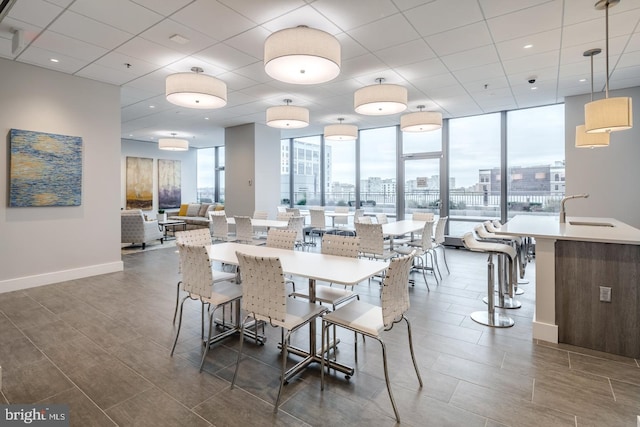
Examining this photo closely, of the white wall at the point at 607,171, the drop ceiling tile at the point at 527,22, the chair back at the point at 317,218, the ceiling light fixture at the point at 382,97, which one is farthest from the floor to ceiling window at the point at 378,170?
the drop ceiling tile at the point at 527,22

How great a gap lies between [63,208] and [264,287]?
14.7 feet

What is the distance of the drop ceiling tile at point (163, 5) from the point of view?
2971mm

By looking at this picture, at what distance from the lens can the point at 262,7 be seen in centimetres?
304

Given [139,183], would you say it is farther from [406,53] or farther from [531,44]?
[531,44]

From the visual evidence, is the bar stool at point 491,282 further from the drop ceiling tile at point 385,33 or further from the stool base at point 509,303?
the drop ceiling tile at point 385,33

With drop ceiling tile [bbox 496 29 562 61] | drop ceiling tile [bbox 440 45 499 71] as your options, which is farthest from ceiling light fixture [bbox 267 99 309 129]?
drop ceiling tile [bbox 496 29 562 61]

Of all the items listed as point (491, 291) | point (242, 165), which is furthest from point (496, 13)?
point (242, 165)

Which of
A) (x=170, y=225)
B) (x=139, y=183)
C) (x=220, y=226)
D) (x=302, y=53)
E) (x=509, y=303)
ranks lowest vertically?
(x=509, y=303)

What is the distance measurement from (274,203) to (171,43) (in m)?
5.36

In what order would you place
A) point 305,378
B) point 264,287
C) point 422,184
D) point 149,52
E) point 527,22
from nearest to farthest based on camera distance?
point 264,287, point 305,378, point 527,22, point 149,52, point 422,184

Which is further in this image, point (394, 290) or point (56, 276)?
point (56, 276)

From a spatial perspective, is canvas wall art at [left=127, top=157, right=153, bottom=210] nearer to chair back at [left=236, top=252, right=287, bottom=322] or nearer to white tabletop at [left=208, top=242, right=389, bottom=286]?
white tabletop at [left=208, top=242, right=389, bottom=286]

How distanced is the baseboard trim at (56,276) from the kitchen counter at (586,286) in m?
5.85


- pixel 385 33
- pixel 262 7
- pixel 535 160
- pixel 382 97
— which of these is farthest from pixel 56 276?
pixel 535 160
